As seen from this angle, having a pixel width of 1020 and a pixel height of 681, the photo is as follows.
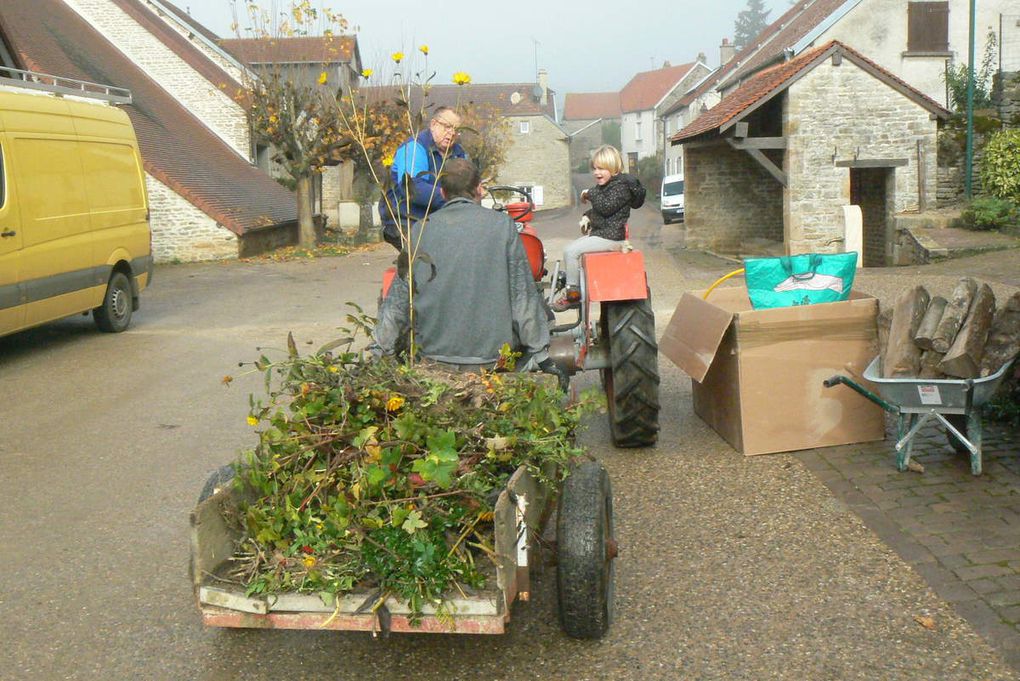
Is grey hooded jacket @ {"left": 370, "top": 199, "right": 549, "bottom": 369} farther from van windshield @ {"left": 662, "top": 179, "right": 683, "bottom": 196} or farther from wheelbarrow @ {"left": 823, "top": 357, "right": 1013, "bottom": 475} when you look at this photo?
van windshield @ {"left": 662, "top": 179, "right": 683, "bottom": 196}

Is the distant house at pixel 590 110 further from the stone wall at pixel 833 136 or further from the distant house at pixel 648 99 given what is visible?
the stone wall at pixel 833 136

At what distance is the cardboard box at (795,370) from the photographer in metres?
6.12

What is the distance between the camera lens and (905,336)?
559 centimetres

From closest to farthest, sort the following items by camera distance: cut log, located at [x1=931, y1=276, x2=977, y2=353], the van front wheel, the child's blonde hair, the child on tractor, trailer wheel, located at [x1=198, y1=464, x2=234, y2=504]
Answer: trailer wheel, located at [x1=198, y1=464, x2=234, y2=504]
cut log, located at [x1=931, y1=276, x2=977, y2=353]
the child on tractor
the child's blonde hair
the van front wheel

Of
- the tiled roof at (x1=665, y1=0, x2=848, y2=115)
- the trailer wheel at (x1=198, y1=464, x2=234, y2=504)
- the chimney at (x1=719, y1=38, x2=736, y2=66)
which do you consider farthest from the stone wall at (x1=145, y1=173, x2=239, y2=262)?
the chimney at (x1=719, y1=38, x2=736, y2=66)

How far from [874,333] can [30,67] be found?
2054 cm

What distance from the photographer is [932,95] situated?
30047mm

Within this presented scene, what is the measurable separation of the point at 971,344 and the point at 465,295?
2.65m

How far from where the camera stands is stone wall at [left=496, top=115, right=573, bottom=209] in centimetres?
7244

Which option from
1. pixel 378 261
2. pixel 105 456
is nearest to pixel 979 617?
pixel 105 456

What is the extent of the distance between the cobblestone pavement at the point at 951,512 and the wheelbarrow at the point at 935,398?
0.59 feet

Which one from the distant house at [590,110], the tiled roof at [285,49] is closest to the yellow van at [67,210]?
the tiled roof at [285,49]

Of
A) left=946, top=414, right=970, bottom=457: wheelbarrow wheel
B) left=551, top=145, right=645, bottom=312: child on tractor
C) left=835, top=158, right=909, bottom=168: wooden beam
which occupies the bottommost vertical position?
left=946, top=414, right=970, bottom=457: wheelbarrow wheel

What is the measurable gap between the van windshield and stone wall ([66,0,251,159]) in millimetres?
16600
